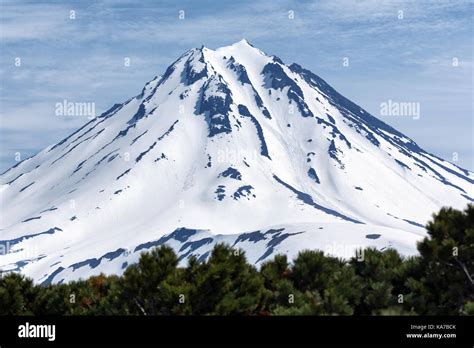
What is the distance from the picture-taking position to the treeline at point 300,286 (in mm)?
46781

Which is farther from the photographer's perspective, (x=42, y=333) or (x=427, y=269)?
(x=427, y=269)

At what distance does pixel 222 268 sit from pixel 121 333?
24.3 meters

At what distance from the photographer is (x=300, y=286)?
57.7m

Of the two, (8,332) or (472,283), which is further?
(472,283)

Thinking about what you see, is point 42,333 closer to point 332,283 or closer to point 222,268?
point 222,268

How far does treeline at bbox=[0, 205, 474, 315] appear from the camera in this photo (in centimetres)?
4678

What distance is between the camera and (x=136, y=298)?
50000 millimetres

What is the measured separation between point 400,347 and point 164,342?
681 cm

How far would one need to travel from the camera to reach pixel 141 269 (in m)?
49.7

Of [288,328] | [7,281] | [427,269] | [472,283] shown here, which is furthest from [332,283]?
[288,328]

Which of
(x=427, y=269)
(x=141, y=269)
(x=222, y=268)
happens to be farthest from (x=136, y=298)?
(x=427, y=269)

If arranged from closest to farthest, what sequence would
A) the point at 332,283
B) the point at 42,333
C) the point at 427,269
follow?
the point at 42,333 → the point at 427,269 → the point at 332,283

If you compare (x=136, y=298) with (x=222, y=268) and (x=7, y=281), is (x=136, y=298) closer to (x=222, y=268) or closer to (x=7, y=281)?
(x=222, y=268)

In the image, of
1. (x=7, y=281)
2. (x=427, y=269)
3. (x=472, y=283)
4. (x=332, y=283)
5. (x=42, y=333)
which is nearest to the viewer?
(x=42, y=333)
